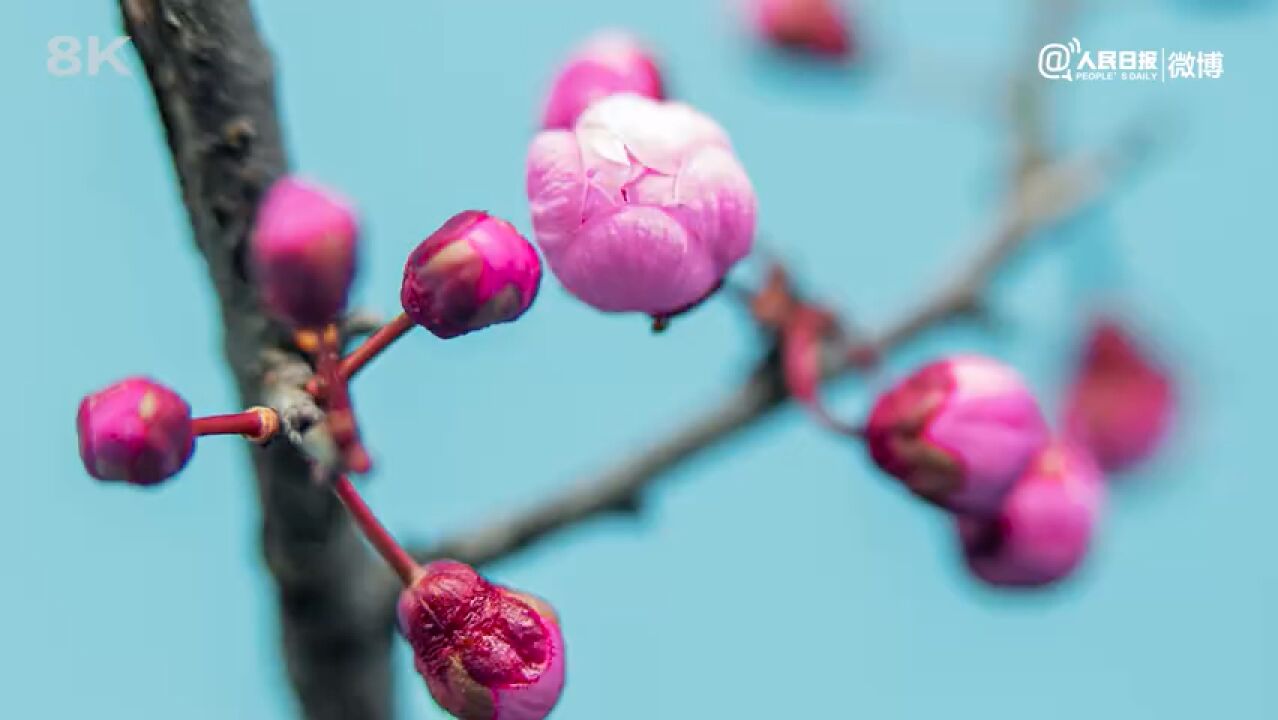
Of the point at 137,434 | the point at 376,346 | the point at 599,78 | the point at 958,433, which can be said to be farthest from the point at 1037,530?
the point at 137,434

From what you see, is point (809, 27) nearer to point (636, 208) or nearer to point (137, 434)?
point (636, 208)

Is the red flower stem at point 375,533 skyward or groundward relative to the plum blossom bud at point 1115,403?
skyward

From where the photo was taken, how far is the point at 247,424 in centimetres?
65

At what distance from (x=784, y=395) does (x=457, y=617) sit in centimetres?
40

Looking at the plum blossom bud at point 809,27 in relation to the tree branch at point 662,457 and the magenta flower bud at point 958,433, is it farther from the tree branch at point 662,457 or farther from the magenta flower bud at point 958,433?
the magenta flower bud at point 958,433

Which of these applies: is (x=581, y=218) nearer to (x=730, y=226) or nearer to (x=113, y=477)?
(x=730, y=226)

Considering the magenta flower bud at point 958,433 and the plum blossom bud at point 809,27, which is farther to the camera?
the plum blossom bud at point 809,27

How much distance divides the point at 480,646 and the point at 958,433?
1.21ft

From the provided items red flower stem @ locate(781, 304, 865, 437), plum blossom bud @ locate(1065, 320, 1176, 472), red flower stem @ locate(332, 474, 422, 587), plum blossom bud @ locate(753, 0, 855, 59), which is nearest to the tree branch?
red flower stem @ locate(781, 304, 865, 437)

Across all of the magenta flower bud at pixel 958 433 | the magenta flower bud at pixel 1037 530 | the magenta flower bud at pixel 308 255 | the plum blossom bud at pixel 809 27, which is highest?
the magenta flower bud at pixel 308 255

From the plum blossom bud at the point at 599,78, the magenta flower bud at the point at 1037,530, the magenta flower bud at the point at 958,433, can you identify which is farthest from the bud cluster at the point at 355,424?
the magenta flower bud at the point at 1037,530

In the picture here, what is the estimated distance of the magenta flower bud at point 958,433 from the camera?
3.01 ft

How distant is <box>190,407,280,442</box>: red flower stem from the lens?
64cm

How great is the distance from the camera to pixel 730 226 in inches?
29.9
